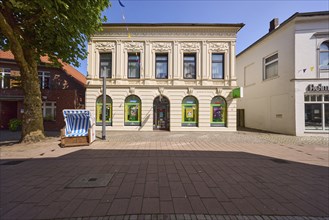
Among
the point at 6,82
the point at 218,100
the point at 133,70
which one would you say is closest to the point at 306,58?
the point at 218,100

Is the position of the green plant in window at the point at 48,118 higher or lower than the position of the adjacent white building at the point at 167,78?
lower

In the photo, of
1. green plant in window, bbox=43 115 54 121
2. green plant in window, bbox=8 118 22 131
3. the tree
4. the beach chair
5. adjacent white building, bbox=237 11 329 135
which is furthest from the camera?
green plant in window, bbox=43 115 54 121

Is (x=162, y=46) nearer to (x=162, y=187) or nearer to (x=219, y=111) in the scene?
(x=219, y=111)

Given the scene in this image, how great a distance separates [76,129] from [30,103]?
294cm

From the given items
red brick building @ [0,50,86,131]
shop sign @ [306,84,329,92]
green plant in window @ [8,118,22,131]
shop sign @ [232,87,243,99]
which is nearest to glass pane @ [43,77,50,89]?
red brick building @ [0,50,86,131]

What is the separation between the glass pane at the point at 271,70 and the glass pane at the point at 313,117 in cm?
415

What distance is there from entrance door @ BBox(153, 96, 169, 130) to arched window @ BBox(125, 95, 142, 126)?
153cm

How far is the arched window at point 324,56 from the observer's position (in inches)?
526

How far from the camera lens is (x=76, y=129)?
9539mm

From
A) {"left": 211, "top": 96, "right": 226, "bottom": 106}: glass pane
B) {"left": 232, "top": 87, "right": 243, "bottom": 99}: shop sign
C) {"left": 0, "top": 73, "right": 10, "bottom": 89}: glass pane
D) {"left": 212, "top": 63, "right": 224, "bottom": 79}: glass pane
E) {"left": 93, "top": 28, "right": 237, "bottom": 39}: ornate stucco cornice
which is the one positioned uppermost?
{"left": 93, "top": 28, "right": 237, "bottom": 39}: ornate stucco cornice

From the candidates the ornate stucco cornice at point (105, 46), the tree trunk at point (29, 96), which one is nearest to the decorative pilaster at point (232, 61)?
the ornate stucco cornice at point (105, 46)

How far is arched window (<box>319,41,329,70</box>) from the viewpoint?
13359 mm

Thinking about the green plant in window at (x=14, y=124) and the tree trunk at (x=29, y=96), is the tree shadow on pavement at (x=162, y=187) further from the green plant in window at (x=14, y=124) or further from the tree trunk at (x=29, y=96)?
the green plant in window at (x=14, y=124)

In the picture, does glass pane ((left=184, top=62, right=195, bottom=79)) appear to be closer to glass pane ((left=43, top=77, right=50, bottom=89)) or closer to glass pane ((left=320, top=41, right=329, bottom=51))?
glass pane ((left=320, top=41, right=329, bottom=51))
